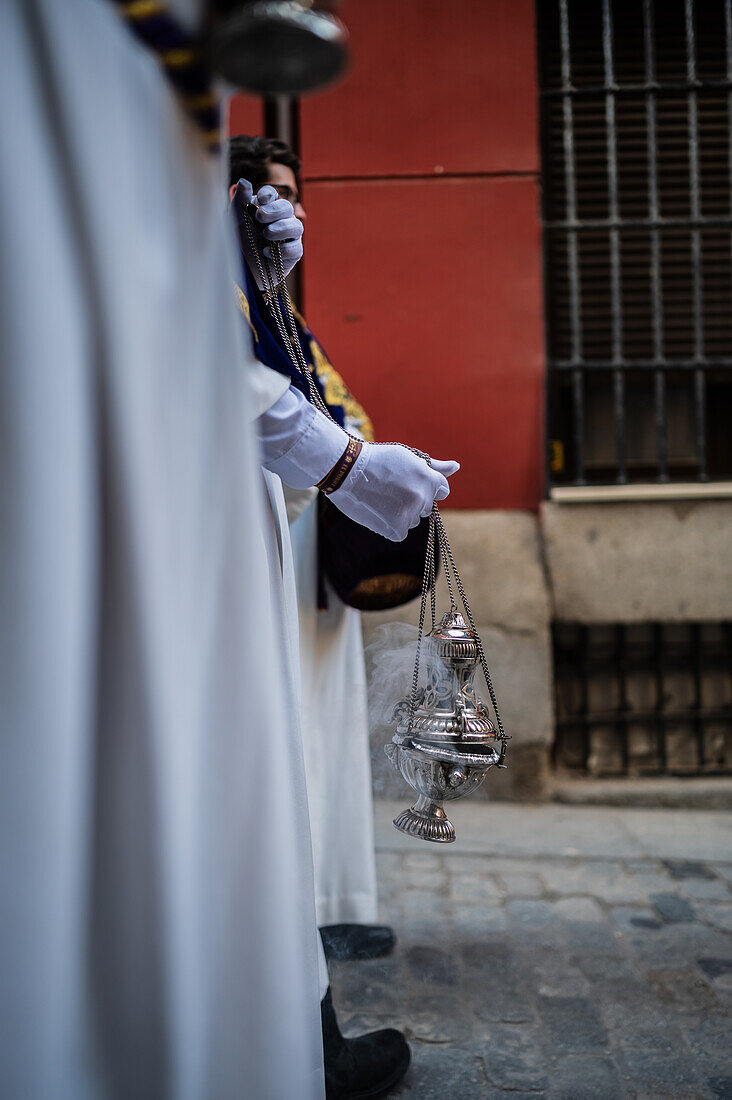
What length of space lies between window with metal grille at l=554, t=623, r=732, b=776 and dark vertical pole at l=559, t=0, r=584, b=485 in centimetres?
91

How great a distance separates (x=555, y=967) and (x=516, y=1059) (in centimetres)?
48

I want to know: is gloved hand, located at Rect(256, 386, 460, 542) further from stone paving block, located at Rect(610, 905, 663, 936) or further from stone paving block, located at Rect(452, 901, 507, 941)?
stone paving block, located at Rect(610, 905, 663, 936)

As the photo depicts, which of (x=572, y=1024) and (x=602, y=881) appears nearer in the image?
(x=572, y=1024)

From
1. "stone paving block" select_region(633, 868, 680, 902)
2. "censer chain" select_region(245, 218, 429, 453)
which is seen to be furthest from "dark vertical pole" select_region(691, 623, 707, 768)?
"censer chain" select_region(245, 218, 429, 453)

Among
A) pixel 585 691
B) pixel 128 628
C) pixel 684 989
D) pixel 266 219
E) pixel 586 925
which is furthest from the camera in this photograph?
pixel 585 691

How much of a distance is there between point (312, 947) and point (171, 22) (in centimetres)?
111

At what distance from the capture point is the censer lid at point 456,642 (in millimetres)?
1527

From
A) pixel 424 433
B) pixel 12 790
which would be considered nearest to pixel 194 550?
pixel 12 790

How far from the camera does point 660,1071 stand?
1.76 metres

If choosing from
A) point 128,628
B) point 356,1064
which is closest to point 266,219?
point 128,628

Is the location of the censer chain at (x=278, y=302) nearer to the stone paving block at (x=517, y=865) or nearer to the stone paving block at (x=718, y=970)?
the stone paving block at (x=718, y=970)

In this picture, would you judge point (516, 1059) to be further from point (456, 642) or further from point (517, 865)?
point (517, 865)

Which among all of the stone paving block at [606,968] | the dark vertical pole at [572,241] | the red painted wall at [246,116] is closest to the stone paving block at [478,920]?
the stone paving block at [606,968]

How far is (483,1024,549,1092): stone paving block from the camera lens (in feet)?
5.62
